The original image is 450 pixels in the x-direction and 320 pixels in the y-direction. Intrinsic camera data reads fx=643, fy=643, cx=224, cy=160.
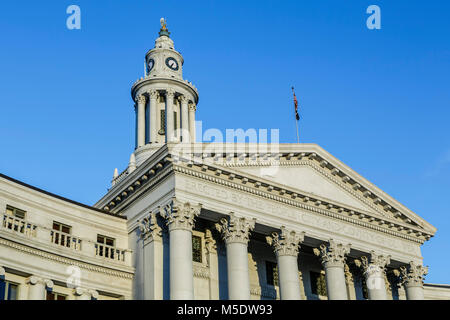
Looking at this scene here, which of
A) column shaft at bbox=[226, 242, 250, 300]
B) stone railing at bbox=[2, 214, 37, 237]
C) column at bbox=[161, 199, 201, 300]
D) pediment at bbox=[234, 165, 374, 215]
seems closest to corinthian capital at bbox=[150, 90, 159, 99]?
pediment at bbox=[234, 165, 374, 215]

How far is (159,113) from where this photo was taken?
53.6m

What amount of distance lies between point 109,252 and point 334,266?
13915 millimetres

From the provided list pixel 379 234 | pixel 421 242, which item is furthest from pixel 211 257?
pixel 421 242

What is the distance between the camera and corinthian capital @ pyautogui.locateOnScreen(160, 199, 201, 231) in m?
34.4

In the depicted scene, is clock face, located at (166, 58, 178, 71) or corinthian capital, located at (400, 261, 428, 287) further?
clock face, located at (166, 58, 178, 71)

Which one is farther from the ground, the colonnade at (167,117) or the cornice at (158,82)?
the cornice at (158,82)

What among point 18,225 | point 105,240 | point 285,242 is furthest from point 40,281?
point 285,242

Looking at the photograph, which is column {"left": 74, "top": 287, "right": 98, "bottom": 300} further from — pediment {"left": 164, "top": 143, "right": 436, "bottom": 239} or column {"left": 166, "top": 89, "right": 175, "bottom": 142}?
column {"left": 166, "top": 89, "right": 175, "bottom": 142}

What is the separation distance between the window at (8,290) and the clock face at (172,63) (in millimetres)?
28530

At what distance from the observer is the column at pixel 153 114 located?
5180 cm

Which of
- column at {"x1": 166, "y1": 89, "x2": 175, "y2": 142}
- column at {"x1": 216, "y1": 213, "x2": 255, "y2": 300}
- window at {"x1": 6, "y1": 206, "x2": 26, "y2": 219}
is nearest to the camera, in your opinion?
window at {"x1": 6, "y1": 206, "x2": 26, "y2": 219}

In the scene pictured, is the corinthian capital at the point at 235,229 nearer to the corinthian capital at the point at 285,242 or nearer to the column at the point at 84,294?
the corinthian capital at the point at 285,242

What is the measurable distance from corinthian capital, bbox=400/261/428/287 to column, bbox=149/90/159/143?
2153cm

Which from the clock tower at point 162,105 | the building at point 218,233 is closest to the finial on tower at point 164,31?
the clock tower at point 162,105
